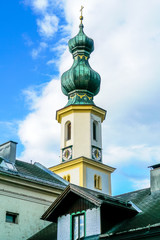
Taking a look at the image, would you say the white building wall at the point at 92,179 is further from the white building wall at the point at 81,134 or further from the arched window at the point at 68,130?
the arched window at the point at 68,130

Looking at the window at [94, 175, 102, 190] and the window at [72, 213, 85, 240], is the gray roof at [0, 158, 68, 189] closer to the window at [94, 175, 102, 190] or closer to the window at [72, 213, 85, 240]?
the window at [72, 213, 85, 240]

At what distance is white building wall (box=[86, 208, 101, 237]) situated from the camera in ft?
63.2

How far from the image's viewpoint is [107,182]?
4303 centimetres

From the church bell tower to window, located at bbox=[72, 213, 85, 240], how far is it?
19.4 meters

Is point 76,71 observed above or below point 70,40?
below

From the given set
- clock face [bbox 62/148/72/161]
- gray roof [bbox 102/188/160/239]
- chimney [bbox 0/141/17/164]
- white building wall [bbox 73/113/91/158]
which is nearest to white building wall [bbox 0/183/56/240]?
chimney [bbox 0/141/17/164]

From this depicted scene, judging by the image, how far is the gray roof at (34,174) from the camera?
2515 cm

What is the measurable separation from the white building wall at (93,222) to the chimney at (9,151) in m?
9.73

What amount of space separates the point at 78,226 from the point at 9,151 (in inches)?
376

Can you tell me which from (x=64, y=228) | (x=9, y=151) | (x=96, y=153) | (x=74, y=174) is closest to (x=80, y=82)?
(x=96, y=153)

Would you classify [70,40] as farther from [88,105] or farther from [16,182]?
[16,182]

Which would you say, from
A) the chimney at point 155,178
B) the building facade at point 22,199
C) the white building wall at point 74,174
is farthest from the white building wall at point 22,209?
the white building wall at point 74,174

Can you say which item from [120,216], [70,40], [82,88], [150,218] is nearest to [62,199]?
[120,216]

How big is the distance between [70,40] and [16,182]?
27590mm
